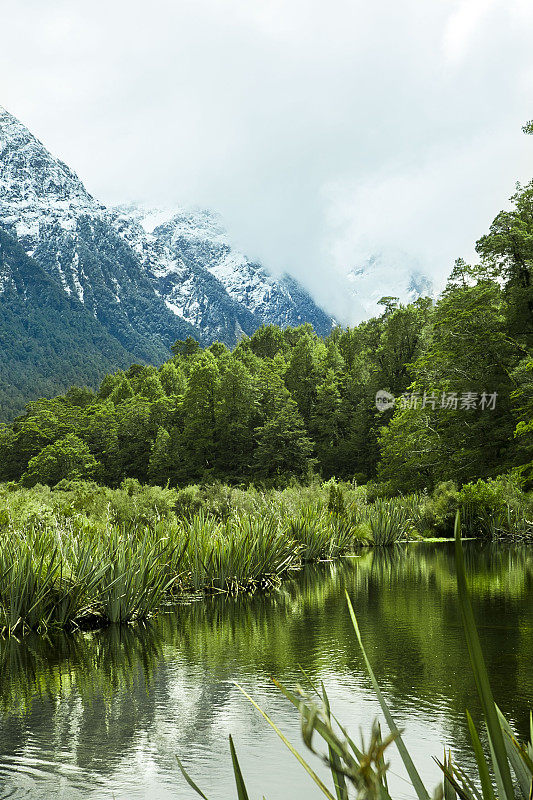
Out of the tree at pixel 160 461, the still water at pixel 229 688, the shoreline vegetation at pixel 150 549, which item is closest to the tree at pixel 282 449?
the tree at pixel 160 461

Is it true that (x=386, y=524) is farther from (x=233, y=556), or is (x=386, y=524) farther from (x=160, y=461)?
(x=160, y=461)

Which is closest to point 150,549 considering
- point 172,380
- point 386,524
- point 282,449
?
point 386,524

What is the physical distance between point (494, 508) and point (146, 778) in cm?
1604

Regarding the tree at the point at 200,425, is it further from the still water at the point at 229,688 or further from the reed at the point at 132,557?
the still water at the point at 229,688

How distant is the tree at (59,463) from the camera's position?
58.9 meters

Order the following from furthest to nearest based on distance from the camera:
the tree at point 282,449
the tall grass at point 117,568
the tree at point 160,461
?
the tree at point 160,461
the tree at point 282,449
the tall grass at point 117,568

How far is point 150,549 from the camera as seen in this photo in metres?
7.54

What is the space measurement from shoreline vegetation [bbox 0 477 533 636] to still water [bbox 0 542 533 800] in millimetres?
379

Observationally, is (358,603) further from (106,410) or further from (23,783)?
(106,410)

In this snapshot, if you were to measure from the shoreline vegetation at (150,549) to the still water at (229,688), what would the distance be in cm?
38

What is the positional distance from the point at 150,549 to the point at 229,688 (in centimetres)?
329

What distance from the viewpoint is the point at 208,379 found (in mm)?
58906

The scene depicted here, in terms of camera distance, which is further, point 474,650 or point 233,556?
point 233,556

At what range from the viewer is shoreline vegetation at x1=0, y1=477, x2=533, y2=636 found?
21.7ft
